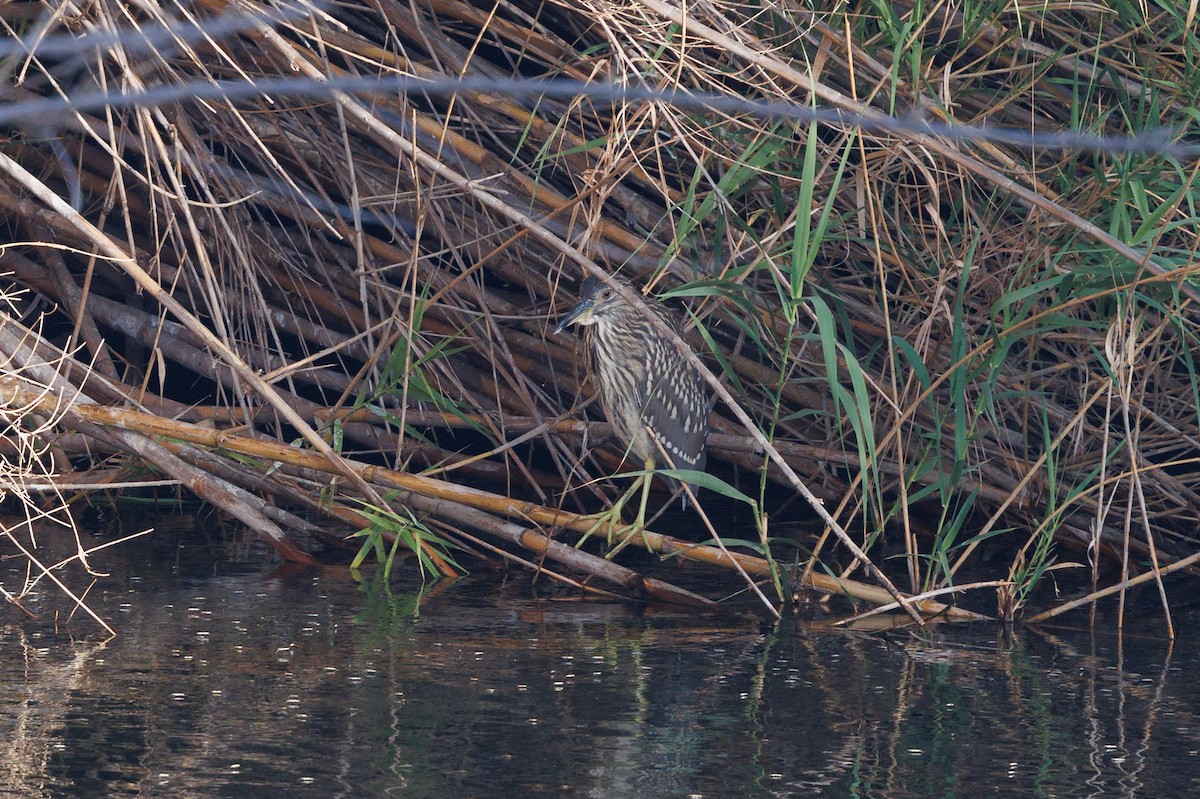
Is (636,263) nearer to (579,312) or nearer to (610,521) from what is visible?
(579,312)

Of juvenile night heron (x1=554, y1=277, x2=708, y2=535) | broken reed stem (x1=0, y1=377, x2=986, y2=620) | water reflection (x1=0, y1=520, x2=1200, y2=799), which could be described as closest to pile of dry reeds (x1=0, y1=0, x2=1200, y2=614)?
broken reed stem (x1=0, y1=377, x2=986, y2=620)

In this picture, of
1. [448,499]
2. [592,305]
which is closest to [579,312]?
[592,305]

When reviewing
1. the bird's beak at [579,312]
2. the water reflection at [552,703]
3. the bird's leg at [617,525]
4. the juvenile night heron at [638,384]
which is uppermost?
the bird's beak at [579,312]

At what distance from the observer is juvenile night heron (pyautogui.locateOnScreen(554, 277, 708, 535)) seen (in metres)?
4.15

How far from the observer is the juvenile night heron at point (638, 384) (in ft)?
13.6

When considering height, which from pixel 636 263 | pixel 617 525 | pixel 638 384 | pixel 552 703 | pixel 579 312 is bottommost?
pixel 552 703

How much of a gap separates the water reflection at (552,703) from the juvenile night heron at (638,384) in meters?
0.70

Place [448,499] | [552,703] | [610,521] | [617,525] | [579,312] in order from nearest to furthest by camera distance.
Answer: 1. [552,703]
2. [448,499]
3. [610,521]
4. [617,525]
5. [579,312]

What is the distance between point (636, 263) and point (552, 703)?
170 centimetres

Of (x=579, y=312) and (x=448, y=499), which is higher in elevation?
(x=579, y=312)

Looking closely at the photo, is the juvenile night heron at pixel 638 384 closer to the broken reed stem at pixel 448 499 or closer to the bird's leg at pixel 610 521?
the bird's leg at pixel 610 521

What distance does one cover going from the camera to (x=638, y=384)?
13.8 feet

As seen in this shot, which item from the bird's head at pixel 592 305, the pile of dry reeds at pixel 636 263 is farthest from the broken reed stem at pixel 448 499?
the bird's head at pixel 592 305

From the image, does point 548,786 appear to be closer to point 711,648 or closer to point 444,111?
point 711,648
